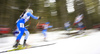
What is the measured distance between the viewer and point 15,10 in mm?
7738

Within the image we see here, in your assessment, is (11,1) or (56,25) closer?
(11,1)

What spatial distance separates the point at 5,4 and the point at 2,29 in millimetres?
3072

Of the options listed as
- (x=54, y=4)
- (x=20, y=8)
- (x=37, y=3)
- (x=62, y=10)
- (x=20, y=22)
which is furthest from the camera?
(x=54, y=4)

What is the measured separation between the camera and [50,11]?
1291 cm

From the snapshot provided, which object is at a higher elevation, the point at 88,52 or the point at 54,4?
the point at 54,4

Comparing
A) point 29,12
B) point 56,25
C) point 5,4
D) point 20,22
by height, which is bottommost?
point 56,25

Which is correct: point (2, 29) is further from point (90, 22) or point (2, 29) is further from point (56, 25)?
point (90, 22)

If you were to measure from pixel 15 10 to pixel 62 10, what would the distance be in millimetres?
5929

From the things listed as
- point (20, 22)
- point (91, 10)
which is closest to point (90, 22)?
point (91, 10)

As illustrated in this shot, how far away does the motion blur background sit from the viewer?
7504 millimetres

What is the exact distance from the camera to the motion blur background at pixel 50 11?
7504 millimetres

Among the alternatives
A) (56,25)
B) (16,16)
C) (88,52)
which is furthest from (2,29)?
(56,25)

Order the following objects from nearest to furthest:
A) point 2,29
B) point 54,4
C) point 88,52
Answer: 1. point 88,52
2. point 2,29
3. point 54,4

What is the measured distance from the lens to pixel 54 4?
13.1m
